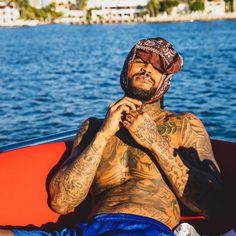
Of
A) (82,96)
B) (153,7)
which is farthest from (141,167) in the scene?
(153,7)

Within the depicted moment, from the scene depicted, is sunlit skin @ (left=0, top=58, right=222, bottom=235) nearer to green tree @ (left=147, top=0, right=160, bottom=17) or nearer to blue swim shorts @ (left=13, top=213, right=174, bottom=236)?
blue swim shorts @ (left=13, top=213, right=174, bottom=236)

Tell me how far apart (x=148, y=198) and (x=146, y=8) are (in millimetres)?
132440

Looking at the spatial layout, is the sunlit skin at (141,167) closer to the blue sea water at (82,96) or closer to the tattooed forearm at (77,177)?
the tattooed forearm at (77,177)

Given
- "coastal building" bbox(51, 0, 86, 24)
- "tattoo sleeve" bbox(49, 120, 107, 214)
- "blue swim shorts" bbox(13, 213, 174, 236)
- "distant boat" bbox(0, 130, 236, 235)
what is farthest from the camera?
"coastal building" bbox(51, 0, 86, 24)

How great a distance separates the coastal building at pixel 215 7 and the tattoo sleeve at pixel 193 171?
12571cm

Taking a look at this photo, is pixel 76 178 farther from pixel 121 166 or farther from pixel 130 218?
pixel 130 218

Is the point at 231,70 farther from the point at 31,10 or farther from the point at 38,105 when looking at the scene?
the point at 31,10

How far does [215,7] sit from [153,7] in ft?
51.2

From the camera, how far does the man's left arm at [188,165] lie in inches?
113

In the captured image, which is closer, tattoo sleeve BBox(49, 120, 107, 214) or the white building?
tattoo sleeve BBox(49, 120, 107, 214)

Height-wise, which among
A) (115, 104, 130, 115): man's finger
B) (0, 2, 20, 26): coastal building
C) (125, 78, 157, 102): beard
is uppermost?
(125, 78, 157, 102): beard

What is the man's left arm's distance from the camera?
2.88 metres

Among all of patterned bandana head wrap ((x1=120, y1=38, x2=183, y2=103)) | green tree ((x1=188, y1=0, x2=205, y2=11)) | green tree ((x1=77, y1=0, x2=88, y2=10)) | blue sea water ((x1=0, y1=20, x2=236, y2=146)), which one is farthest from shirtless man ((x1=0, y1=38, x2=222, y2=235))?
green tree ((x1=77, y1=0, x2=88, y2=10))

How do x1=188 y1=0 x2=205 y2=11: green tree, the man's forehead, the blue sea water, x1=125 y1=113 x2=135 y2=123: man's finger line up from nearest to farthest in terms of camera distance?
x1=125 y1=113 x2=135 y2=123: man's finger → the man's forehead → the blue sea water → x1=188 y1=0 x2=205 y2=11: green tree
